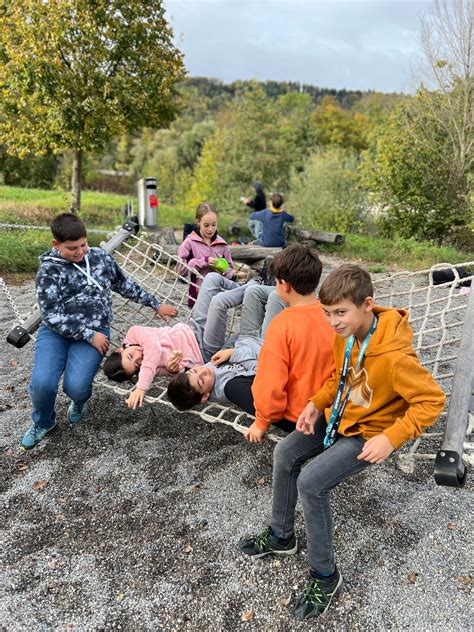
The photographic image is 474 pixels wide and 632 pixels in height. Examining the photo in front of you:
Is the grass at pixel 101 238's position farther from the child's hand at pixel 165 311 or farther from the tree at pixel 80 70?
the child's hand at pixel 165 311

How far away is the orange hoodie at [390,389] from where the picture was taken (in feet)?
5.35

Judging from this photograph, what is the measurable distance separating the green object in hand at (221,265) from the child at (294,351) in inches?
79.5

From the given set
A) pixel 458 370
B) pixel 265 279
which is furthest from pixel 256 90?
pixel 458 370

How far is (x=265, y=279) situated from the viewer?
3.26 metres

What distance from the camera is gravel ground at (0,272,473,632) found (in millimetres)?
1896

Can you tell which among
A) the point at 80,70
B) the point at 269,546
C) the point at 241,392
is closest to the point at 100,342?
the point at 241,392

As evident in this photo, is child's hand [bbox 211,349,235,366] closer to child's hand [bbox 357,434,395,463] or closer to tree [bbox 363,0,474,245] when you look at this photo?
child's hand [bbox 357,434,395,463]

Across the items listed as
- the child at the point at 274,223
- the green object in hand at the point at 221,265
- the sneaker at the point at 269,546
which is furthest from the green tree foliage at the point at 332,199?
the sneaker at the point at 269,546

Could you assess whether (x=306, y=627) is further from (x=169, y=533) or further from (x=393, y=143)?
(x=393, y=143)

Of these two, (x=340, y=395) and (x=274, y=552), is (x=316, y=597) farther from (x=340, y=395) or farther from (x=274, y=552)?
(x=340, y=395)

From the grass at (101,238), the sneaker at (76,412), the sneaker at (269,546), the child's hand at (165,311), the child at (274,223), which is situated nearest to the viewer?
the sneaker at (269,546)

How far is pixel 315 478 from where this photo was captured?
5.79 feet

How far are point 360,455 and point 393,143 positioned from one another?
35.3 feet

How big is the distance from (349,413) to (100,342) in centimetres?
161
